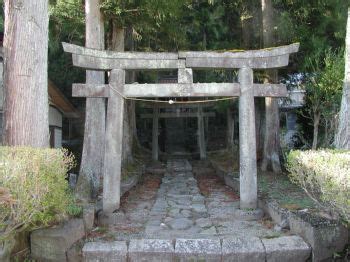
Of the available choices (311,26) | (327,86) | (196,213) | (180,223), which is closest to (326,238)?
(180,223)

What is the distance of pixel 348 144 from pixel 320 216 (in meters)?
2.02

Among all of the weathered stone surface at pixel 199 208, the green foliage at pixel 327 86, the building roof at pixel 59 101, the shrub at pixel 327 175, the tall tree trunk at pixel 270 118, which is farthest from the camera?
the building roof at pixel 59 101

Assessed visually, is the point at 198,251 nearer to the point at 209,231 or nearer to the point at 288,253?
the point at 209,231

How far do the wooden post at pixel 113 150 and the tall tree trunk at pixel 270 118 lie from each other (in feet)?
17.9

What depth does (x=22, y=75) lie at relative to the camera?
A: 6.83m

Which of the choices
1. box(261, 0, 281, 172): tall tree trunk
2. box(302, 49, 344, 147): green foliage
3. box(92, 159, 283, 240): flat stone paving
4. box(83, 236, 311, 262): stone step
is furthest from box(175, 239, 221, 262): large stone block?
box(261, 0, 281, 172): tall tree trunk

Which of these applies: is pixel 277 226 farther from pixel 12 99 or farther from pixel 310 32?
pixel 310 32

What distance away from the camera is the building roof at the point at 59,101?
1407 centimetres

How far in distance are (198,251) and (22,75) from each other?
4.08 meters

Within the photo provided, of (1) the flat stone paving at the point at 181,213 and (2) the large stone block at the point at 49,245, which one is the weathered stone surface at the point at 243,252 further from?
(2) the large stone block at the point at 49,245

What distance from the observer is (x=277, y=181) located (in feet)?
35.1

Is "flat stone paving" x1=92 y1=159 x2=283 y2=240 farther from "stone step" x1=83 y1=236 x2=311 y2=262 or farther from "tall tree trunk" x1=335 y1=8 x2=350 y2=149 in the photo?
"tall tree trunk" x1=335 y1=8 x2=350 y2=149

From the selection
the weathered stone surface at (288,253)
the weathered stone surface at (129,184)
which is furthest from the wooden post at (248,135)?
the weathered stone surface at (129,184)

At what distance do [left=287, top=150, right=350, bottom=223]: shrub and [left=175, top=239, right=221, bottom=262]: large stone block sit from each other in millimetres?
1685
